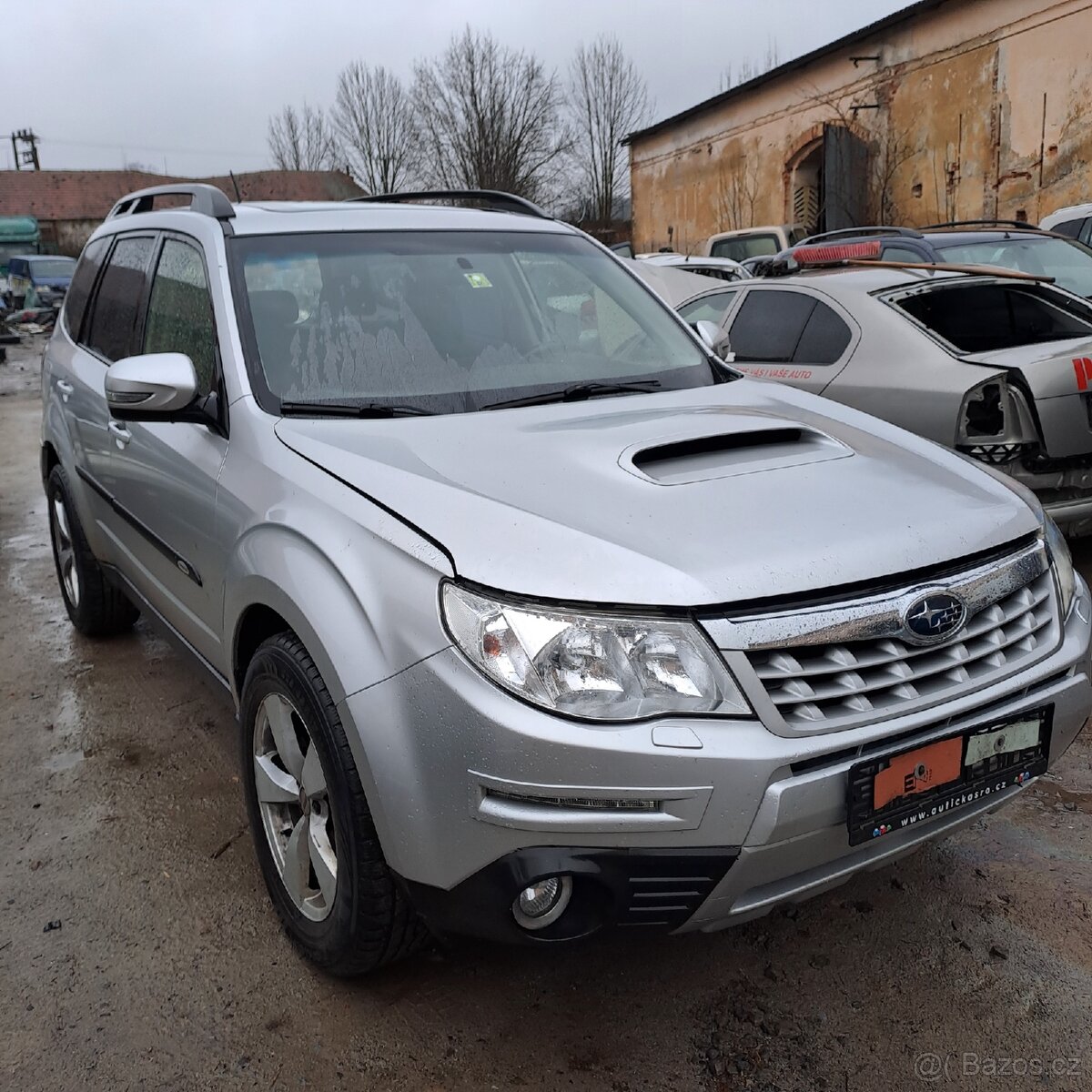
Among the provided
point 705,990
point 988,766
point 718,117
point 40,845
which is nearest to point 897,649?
point 988,766

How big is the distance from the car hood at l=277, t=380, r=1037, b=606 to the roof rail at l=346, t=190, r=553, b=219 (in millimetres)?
1566

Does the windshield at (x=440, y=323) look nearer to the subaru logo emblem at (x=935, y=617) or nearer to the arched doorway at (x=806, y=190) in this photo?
the subaru logo emblem at (x=935, y=617)

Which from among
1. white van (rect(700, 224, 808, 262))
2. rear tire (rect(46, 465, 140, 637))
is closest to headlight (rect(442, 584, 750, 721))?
rear tire (rect(46, 465, 140, 637))

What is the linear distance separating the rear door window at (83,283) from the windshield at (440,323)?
5.31ft

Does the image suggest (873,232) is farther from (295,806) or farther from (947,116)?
(947,116)

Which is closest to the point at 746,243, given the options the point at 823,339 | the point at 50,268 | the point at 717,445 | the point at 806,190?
the point at 806,190

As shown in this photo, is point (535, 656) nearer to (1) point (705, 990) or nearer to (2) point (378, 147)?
(1) point (705, 990)

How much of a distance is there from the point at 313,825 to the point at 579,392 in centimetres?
128

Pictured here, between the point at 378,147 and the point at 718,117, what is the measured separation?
582 inches

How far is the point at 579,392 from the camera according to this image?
274 cm

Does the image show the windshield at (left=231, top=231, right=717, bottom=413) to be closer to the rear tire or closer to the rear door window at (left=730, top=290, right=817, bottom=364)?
the rear tire

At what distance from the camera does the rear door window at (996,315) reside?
492 cm

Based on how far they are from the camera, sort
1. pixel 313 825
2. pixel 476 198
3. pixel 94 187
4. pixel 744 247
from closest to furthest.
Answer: pixel 313 825 < pixel 476 198 < pixel 744 247 < pixel 94 187

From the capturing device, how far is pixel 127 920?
258cm
